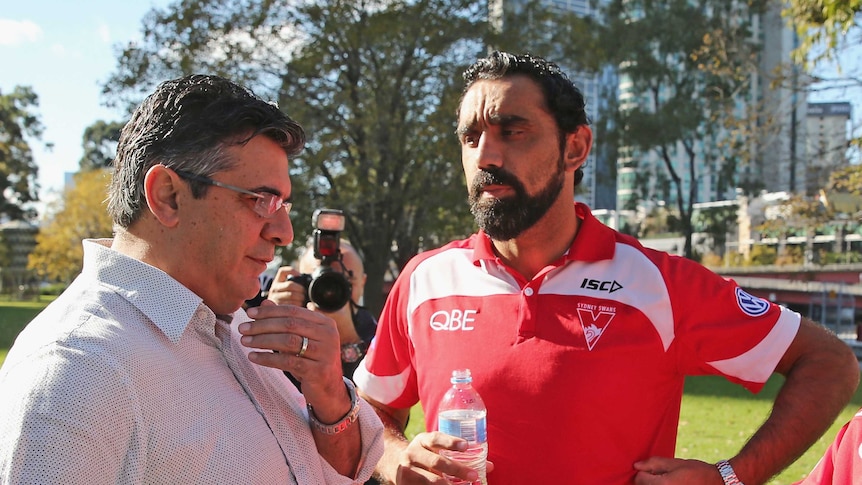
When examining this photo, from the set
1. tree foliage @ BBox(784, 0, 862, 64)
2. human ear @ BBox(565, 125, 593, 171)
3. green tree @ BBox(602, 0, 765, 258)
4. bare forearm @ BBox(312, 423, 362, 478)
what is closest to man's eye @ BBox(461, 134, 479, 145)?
human ear @ BBox(565, 125, 593, 171)

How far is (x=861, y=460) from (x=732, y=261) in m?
47.5

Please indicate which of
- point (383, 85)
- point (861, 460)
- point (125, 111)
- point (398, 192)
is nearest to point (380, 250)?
point (398, 192)

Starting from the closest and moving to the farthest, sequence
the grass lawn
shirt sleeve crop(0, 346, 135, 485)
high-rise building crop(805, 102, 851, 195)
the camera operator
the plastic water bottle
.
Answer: shirt sleeve crop(0, 346, 135, 485), the plastic water bottle, the camera operator, the grass lawn, high-rise building crop(805, 102, 851, 195)

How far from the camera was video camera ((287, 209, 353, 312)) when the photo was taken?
3520 millimetres

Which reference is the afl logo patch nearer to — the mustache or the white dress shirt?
the mustache

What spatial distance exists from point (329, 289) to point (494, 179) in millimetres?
1155

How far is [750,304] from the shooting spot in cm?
260

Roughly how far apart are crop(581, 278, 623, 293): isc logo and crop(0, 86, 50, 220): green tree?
48884 mm

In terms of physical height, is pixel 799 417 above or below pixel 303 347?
below

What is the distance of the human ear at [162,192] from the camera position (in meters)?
1.78

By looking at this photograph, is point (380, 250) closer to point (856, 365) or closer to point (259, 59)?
point (259, 59)

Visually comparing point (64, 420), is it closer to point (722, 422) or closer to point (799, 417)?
point (799, 417)

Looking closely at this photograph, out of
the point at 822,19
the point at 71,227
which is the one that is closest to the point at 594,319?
the point at 822,19

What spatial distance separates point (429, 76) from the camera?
1852 cm
